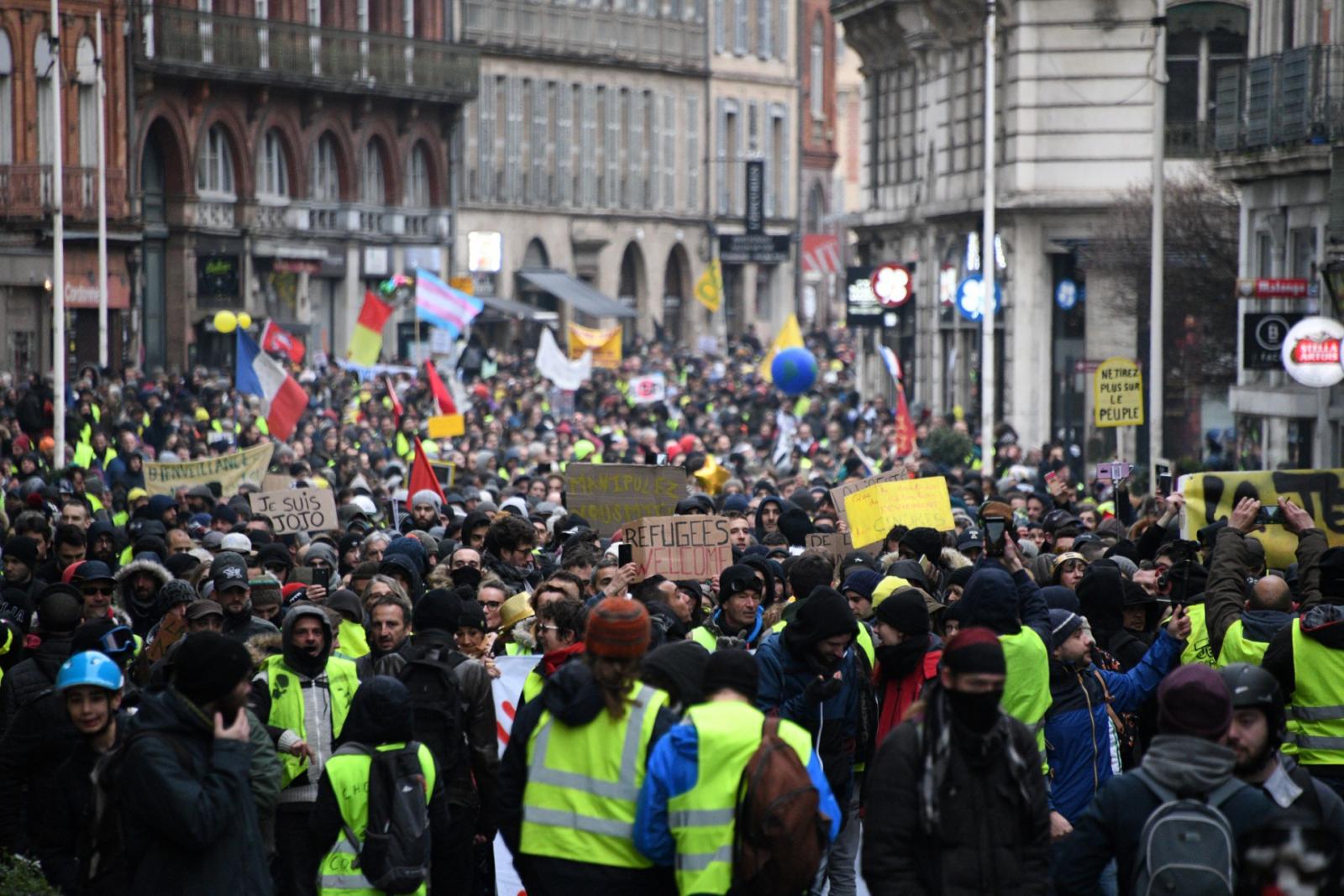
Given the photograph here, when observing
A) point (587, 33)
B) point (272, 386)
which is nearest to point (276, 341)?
point (272, 386)

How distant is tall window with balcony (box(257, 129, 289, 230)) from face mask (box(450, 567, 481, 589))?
150ft

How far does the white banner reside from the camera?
9.90 metres

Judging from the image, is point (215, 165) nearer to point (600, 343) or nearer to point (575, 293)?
point (600, 343)

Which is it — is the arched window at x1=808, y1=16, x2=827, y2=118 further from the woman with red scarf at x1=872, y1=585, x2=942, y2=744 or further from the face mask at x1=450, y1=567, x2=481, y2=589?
the woman with red scarf at x1=872, y1=585, x2=942, y2=744

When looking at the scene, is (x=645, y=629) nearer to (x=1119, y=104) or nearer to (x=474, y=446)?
(x=474, y=446)

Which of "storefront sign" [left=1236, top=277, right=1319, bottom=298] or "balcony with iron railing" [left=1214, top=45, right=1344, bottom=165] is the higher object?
"balcony with iron railing" [left=1214, top=45, right=1344, bottom=165]

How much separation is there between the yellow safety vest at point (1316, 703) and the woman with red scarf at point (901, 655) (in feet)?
4.16

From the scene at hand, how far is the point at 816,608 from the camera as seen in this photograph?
8.90 metres

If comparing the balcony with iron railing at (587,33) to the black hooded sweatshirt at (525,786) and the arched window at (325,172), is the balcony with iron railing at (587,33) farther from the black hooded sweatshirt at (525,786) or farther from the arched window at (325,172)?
the black hooded sweatshirt at (525,786)

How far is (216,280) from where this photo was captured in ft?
183

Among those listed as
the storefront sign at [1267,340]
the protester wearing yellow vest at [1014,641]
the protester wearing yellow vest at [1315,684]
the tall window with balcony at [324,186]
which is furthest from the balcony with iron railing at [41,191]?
the protester wearing yellow vest at [1315,684]

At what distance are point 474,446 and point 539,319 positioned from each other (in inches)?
1373

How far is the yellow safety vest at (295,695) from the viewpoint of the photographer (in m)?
9.41

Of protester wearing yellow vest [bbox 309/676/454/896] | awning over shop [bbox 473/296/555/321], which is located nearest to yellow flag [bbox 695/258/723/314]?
awning over shop [bbox 473/296/555/321]
